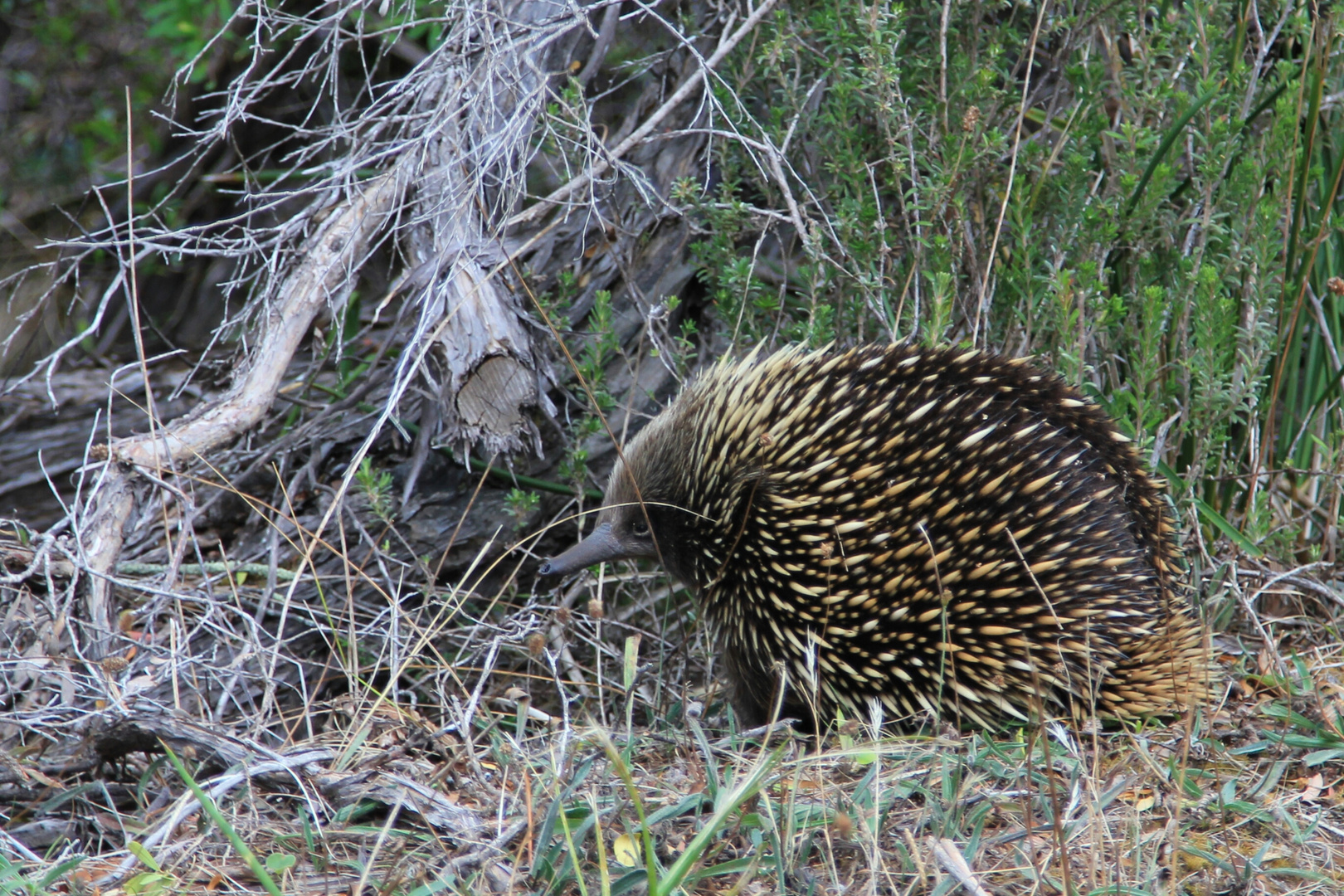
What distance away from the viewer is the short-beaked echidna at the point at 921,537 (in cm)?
227

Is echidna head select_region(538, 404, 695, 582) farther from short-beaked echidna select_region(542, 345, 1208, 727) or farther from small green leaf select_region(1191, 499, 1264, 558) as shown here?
small green leaf select_region(1191, 499, 1264, 558)

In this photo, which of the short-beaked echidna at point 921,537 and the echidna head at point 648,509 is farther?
the echidna head at point 648,509

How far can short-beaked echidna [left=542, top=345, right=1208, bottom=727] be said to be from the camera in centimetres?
227

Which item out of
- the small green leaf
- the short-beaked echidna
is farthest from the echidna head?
the small green leaf

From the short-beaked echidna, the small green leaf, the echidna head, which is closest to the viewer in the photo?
the short-beaked echidna

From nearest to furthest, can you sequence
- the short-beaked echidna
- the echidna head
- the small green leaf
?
the short-beaked echidna
the echidna head
the small green leaf

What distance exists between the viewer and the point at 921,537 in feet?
7.63

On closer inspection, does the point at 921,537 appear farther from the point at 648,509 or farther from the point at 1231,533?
the point at 1231,533

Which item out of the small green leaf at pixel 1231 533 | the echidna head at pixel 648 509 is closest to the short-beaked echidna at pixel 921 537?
the echidna head at pixel 648 509

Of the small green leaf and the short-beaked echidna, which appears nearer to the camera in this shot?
the short-beaked echidna

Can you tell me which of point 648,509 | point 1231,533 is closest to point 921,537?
point 648,509

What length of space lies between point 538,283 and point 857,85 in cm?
95

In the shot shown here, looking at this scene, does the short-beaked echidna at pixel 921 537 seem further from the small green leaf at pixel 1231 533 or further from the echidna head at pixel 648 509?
the small green leaf at pixel 1231 533

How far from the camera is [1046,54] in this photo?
3.17m
